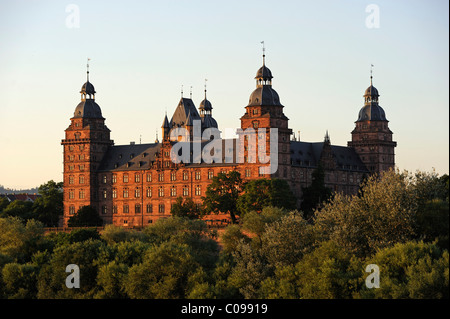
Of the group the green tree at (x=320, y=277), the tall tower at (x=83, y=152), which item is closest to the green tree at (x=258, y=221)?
the green tree at (x=320, y=277)

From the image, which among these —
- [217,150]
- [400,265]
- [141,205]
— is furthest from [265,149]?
[400,265]

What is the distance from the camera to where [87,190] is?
160500 millimetres

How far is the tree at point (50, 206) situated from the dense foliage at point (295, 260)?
55073 mm

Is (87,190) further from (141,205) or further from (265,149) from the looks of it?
(265,149)

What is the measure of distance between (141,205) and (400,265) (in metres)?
80.7

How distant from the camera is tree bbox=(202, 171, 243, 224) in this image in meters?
140

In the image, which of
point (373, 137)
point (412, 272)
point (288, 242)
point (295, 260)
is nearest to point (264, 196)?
point (373, 137)

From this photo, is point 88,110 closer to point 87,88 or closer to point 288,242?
point 87,88

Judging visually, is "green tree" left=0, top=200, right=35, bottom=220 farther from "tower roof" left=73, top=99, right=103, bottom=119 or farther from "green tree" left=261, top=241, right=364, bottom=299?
"green tree" left=261, top=241, right=364, bottom=299

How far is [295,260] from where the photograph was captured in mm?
92312

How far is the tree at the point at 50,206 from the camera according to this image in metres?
163

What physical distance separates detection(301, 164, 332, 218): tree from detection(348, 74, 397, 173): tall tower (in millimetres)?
23145
